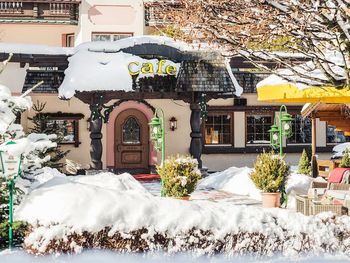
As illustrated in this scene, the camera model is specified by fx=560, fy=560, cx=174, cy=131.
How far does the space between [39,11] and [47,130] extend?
6.11m

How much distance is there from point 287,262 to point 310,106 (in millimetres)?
9552

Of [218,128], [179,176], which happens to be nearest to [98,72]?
[179,176]

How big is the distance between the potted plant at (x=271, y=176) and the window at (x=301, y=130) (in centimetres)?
1036

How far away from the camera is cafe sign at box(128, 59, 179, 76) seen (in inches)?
650

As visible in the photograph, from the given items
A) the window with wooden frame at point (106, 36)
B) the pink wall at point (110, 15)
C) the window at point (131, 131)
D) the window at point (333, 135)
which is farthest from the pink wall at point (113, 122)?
the window at point (333, 135)

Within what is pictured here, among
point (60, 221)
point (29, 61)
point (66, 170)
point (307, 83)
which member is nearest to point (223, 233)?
point (60, 221)

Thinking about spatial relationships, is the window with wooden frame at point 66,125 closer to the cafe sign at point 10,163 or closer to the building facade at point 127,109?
the building facade at point 127,109

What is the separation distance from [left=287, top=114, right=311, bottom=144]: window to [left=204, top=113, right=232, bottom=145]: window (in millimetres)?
2555

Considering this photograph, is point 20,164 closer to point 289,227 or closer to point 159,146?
point 289,227

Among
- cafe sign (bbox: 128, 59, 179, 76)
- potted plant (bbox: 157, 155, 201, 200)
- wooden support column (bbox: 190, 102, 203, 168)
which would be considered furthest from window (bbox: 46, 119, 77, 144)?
potted plant (bbox: 157, 155, 201, 200)

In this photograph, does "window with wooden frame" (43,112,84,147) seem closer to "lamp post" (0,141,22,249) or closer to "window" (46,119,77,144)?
"window" (46,119,77,144)

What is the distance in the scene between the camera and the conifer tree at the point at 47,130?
59.4ft

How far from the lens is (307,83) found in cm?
931

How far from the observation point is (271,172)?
11.4 metres
